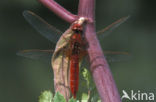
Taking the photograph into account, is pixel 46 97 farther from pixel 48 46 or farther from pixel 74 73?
pixel 48 46

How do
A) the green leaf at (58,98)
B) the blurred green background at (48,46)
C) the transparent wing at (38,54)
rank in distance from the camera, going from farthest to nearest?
the blurred green background at (48,46) < the transparent wing at (38,54) < the green leaf at (58,98)

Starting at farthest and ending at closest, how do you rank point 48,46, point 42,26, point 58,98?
point 48,46 → point 42,26 → point 58,98

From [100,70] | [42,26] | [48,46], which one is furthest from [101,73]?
[48,46]

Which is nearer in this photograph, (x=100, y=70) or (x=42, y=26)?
(x=100, y=70)

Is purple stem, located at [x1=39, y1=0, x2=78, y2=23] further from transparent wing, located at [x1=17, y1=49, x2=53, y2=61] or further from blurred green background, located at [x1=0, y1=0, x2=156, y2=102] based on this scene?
blurred green background, located at [x1=0, y1=0, x2=156, y2=102]

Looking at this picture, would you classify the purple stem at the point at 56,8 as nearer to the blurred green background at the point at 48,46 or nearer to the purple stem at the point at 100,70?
the purple stem at the point at 100,70

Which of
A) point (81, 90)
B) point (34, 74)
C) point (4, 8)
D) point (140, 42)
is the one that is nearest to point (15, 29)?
point (4, 8)

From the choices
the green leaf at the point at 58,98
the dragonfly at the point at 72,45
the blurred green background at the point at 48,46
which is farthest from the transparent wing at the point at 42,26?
the blurred green background at the point at 48,46
